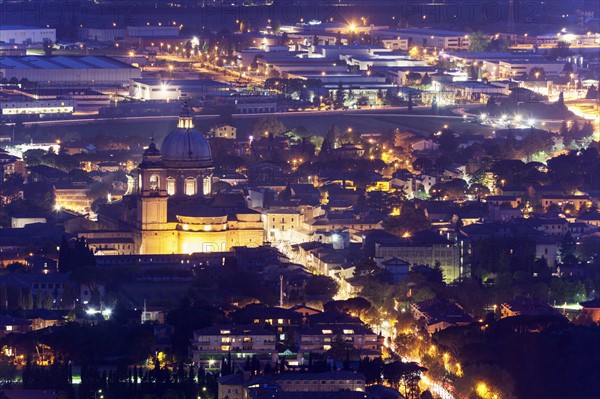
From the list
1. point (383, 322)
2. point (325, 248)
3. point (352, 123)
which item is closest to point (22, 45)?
point (352, 123)

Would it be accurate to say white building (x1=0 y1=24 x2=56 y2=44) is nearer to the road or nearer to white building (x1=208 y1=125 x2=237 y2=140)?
the road

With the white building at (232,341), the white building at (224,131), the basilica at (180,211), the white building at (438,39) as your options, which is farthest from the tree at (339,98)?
the white building at (232,341)

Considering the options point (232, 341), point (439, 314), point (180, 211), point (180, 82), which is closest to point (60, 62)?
point (180, 82)

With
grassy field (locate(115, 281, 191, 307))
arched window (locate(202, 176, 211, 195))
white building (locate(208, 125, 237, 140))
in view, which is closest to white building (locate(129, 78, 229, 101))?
white building (locate(208, 125, 237, 140))

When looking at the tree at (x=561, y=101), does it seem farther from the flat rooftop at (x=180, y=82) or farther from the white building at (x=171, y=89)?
the flat rooftop at (x=180, y=82)

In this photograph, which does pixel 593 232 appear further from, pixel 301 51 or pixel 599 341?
pixel 301 51

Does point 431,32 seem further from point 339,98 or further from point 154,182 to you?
point 154,182
